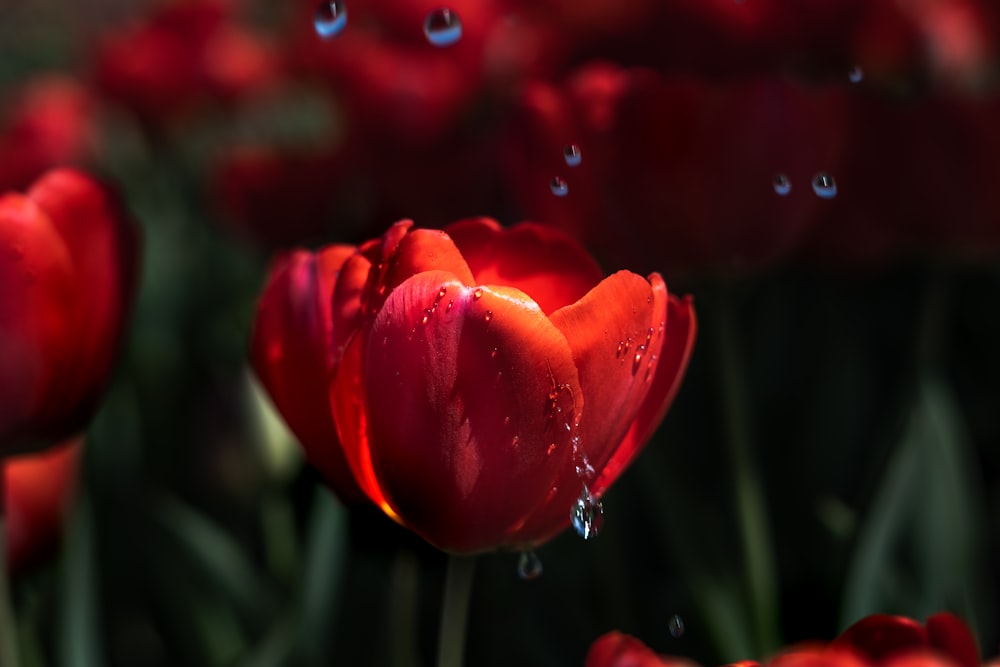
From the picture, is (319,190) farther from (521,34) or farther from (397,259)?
(397,259)

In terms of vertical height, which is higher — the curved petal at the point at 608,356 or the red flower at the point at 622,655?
the curved petal at the point at 608,356

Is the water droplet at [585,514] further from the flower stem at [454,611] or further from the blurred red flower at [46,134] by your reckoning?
the blurred red flower at [46,134]

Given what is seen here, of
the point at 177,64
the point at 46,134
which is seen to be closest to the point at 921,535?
the point at 46,134

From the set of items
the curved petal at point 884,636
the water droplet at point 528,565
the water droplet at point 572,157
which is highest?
the curved petal at point 884,636

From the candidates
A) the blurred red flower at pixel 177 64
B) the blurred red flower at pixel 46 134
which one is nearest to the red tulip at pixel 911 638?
the blurred red flower at pixel 46 134

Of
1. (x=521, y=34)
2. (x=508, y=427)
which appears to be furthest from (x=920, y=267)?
(x=508, y=427)

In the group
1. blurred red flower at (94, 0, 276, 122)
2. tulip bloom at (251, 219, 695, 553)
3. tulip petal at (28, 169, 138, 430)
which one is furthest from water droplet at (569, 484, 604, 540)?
blurred red flower at (94, 0, 276, 122)

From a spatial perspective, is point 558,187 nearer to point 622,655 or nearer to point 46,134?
point 622,655

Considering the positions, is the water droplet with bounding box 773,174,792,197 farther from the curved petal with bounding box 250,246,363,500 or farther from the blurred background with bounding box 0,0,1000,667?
the curved petal with bounding box 250,246,363,500

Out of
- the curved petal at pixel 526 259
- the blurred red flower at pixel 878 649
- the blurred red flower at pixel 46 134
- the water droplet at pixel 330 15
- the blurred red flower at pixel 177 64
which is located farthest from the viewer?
the blurred red flower at pixel 177 64
